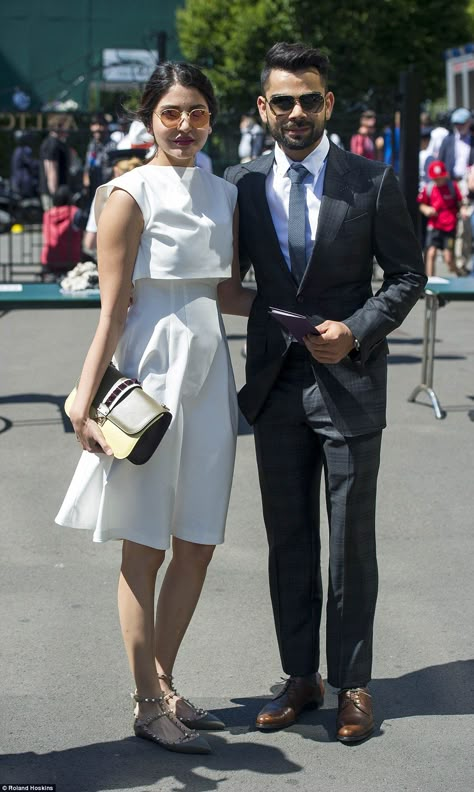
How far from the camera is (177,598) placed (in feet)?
13.0

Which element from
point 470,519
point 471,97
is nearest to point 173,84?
point 470,519

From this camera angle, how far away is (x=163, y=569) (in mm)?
5695

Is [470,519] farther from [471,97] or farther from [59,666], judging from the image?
[471,97]

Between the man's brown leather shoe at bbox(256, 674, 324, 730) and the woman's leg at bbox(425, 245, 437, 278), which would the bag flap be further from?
the woman's leg at bbox(425, 245, 437, 278)

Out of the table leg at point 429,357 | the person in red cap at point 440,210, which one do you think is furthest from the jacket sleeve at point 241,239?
the person in red cap at point 440,210

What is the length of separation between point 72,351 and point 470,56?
14907 millimetres

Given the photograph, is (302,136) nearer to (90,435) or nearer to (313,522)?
(90,435)

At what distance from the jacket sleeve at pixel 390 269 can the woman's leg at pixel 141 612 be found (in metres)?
0.91

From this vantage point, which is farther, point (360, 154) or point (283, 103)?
point (360, 154)

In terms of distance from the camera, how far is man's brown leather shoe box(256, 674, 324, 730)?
4.04 metres

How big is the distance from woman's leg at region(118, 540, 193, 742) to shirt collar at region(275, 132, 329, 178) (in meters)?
1.24

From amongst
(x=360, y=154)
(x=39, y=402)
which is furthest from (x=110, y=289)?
(x=360, y=154)

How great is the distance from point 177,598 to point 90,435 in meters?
0.63

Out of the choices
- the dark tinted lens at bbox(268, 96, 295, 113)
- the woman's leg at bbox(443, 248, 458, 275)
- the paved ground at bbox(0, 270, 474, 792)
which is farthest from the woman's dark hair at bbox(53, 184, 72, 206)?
the dark tinted lens at bbox(268, 96, 295, 113)
